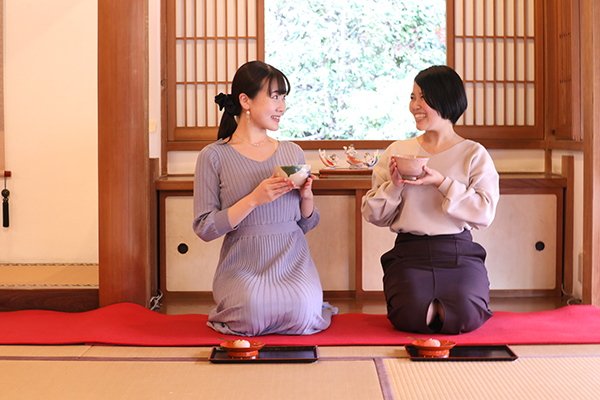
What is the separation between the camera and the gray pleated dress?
2617 millimetres

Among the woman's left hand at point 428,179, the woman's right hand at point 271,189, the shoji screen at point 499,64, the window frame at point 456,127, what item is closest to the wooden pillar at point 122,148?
the window frame at point 456,127

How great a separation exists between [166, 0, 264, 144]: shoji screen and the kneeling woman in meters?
1.63

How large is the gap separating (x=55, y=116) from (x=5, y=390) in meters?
2.43

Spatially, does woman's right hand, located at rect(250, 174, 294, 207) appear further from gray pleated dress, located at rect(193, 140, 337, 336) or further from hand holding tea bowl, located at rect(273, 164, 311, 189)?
gray pleated dress, located at rect(193, 140, 337, 336)

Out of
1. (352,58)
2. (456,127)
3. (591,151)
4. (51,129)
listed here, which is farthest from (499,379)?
(51,129)

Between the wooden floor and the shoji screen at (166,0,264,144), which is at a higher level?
the shoji screen at (166,0,264,144)

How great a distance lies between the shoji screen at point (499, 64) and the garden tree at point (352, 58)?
224 mm

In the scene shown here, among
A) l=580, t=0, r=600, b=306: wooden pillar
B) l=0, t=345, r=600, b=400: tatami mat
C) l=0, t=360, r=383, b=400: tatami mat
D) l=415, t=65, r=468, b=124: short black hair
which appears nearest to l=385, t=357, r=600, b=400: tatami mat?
l=0, t=345, r=600, b=400: tatami mat

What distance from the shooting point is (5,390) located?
2018mm

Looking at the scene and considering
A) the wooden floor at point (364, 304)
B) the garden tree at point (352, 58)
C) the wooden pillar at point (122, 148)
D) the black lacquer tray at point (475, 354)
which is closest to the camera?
the black lacquer tray at point (475, 354)

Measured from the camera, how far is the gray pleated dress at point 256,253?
103 inches

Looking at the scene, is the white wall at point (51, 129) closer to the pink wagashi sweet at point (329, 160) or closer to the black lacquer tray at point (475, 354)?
the pink wagashi sweet at point (329, 160)

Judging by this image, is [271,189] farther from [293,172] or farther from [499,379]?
[499,379]

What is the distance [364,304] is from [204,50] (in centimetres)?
195
